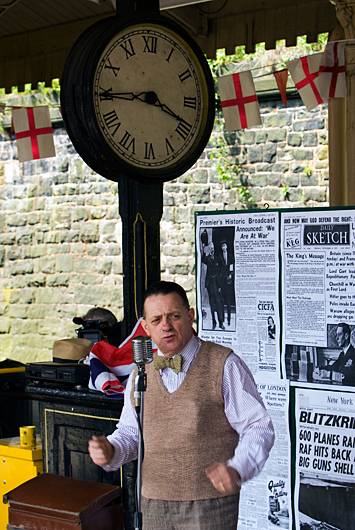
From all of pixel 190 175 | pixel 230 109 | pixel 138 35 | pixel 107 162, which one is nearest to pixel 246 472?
pixel 107 162

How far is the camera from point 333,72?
Result: 581 centimetres

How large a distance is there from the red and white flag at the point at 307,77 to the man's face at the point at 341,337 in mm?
2341

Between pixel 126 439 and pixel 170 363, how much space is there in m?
0.31

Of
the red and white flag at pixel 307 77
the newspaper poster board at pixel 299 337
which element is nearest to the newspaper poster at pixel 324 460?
the newspaper poster board at pixel 299 337

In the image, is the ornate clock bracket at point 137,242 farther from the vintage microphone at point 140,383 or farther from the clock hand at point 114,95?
the vintage microphone at point 140,383

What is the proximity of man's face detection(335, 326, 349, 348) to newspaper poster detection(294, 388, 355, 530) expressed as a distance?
0.19 meters

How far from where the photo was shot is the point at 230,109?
631cm

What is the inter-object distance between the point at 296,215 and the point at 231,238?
35 centimetres

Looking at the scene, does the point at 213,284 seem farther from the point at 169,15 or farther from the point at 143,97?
the point at 169,15

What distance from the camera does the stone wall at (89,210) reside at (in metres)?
8.86

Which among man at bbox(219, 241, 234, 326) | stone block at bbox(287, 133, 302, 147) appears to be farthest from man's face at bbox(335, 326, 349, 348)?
stone block at bbox(287, 133, 302, 147)

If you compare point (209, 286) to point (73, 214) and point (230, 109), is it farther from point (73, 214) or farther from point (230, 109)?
point (73, 214)

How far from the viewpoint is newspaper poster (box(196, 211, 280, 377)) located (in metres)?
4.21

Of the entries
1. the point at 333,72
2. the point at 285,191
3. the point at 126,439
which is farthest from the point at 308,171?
the point at 126,439
